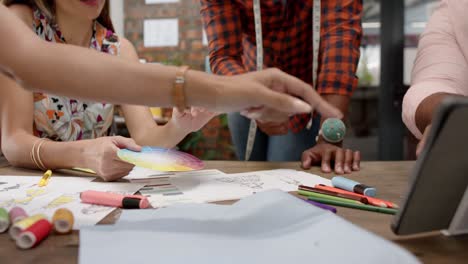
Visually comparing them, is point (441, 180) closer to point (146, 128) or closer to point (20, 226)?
point (20, 226)

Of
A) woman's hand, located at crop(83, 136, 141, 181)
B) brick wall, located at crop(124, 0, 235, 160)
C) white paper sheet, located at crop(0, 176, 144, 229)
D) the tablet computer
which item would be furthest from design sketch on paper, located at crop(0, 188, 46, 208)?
brick wall, located at crop(124, 0, 235, 160)

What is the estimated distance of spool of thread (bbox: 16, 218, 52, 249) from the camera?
18.0 inches

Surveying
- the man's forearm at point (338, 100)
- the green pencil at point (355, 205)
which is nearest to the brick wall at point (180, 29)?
the man's forearm at point (338, 100)

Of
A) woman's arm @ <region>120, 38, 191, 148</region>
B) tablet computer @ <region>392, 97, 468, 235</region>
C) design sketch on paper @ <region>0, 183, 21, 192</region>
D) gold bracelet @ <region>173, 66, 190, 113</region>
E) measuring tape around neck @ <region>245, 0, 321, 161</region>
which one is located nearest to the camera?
tablet computer @ <region>392, 97, 468, 235</region>

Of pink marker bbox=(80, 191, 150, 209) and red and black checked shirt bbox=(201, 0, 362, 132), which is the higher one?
red and black checked shirt bbox=(201, 0, 362, 132)

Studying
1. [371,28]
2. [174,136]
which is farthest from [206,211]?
[371,28]

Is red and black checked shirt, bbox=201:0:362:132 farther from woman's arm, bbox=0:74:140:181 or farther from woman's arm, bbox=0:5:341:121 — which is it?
woman's arm, bbox=0:5:341:121

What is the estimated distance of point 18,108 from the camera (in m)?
1.06

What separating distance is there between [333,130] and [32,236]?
69cm

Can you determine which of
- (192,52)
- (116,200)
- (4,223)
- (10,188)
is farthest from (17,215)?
(192,52)

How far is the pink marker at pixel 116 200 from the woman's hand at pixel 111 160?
17 centimetres

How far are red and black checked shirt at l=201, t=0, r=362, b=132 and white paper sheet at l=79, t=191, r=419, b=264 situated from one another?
748 millimetres

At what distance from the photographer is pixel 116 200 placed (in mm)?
604

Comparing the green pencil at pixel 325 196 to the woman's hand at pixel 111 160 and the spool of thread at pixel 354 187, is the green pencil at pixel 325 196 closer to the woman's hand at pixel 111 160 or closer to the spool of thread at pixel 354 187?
the spool of thread at pixel 354 187
